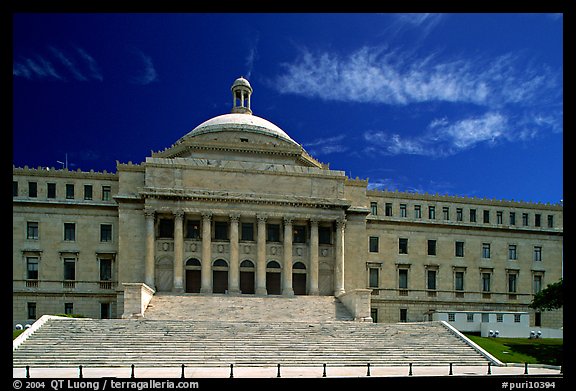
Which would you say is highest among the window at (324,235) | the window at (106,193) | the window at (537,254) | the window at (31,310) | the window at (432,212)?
the window at (106,193)

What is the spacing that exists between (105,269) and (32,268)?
7.65 m

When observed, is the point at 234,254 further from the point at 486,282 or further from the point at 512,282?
the point at 512,282

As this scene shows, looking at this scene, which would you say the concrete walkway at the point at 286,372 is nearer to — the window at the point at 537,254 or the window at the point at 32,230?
the window at the point at 32,230

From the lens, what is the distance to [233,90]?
229ft

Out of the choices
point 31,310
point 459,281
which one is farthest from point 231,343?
point 459,281

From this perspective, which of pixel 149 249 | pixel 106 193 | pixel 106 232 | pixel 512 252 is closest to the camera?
pixel 149 249

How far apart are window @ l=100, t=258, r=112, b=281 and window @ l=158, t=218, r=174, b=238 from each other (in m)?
6.75

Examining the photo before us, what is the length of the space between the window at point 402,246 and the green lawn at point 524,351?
1757 cm

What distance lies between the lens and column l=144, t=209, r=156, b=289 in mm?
49625

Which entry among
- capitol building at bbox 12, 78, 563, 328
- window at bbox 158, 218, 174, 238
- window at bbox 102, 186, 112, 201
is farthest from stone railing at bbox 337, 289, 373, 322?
window at bbox 102, 186, 112, 201

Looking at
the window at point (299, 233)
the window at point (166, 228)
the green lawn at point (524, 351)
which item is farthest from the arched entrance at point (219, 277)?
the green lawn at point (524, 351)

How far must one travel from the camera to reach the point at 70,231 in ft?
174

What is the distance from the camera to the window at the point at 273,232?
54.2 metres

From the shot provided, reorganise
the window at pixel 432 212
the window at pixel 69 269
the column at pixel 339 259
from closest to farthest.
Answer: the window at pixel 69 269 < the column at pixel 339 259 < the window at pixel 432 212
